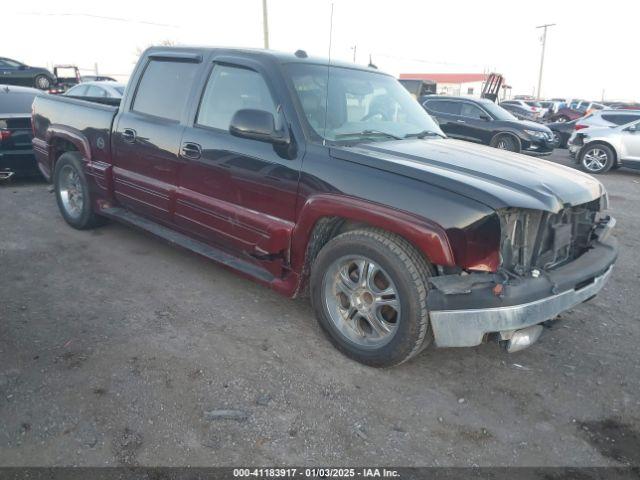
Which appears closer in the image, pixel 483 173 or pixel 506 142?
pixel 483 173

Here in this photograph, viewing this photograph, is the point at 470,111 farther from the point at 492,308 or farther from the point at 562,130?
the point at 492,308

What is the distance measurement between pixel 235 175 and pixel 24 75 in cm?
2171

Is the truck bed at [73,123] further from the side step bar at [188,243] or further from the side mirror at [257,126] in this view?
the side mirror at [257,126]

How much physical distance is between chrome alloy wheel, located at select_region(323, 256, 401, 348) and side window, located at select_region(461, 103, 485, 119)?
467 inches

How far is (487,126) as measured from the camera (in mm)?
13602

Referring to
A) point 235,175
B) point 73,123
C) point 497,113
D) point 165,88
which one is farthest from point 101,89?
point 497,113

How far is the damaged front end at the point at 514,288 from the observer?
105 inches

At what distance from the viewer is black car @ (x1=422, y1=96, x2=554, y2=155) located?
13375 mm

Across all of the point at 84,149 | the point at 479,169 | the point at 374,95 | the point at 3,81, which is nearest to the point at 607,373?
the point at 479,169

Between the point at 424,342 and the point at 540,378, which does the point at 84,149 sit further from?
the point at 540,378

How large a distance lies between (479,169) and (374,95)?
1.31 metres

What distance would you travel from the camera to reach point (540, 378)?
3209mm

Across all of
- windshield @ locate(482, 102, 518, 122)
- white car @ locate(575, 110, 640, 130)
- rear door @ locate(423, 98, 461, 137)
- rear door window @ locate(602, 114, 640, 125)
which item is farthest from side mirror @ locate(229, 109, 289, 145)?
rear door window @ locate(602, 114, 640, 125)

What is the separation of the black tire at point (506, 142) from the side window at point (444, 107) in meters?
1.29
